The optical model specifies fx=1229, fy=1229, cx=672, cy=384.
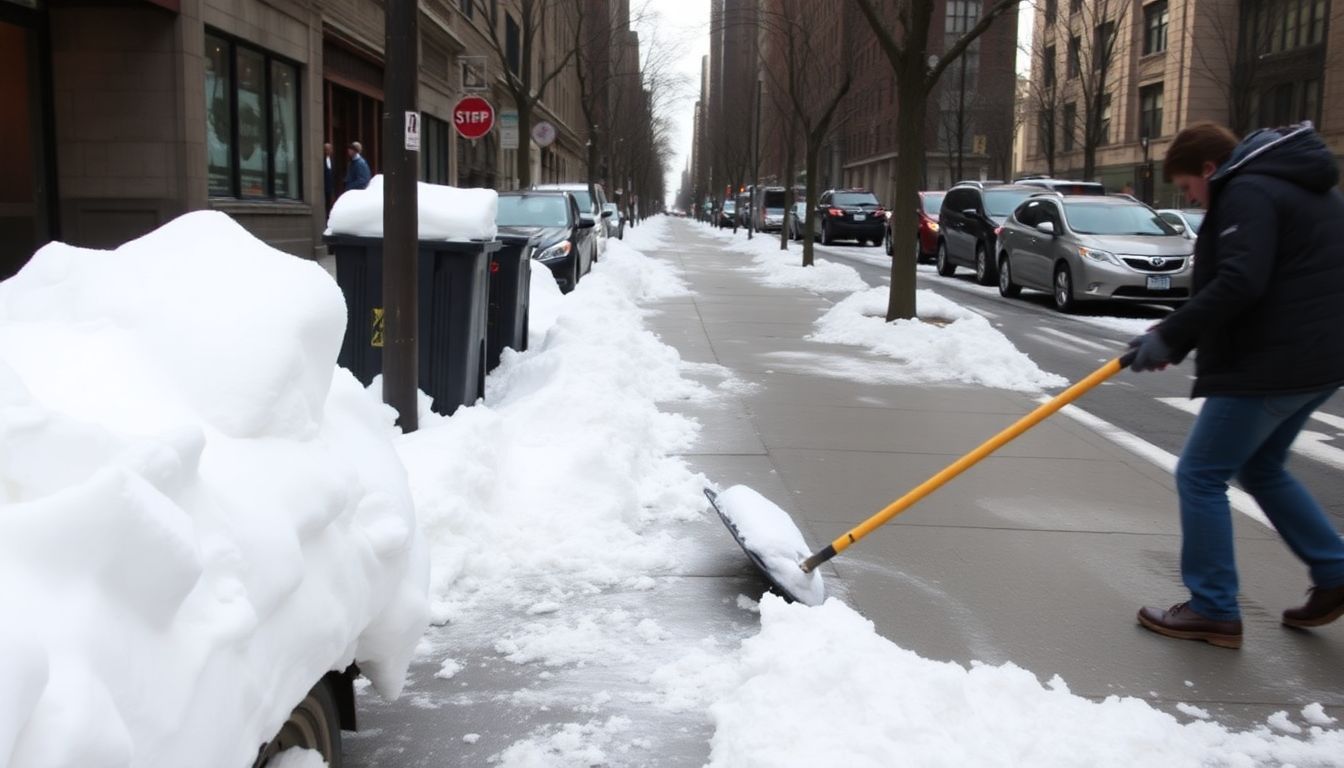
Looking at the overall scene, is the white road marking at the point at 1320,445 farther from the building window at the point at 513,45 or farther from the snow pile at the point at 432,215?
the building window at the point at 513,45

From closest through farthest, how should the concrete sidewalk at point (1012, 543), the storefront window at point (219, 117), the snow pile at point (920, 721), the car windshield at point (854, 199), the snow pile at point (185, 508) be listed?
the snow pile at point (185, 508), the snow pile at point (920, 721), the concrete sidewalk at point (1012, 543), the storefront window at point (219, 117), the car windshield at point (854, 199)

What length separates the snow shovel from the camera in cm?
436

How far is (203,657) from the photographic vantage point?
201 centimetres

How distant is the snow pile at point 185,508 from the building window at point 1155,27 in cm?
5240

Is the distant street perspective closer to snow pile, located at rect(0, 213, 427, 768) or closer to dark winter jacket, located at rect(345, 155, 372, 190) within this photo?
snow pile, located at rect(0, 213, 427, 768)

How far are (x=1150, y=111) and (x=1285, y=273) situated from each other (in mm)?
51624

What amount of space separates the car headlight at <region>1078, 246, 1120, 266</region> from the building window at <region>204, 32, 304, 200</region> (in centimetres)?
1156

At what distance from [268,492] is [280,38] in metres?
17.5

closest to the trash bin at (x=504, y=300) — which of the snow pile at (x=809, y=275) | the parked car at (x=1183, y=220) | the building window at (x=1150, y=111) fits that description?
the snow pile at (x=809, y=275)

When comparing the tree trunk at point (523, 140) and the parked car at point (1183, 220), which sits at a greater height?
the tree trunk at point (523, 140)

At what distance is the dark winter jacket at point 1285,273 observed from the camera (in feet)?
13.2

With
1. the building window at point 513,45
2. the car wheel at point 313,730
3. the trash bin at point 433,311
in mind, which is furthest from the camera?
the building window at point 513,45

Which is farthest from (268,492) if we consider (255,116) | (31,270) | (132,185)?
(255,116)

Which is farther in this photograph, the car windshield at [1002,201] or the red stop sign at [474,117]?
the car windshield at [1002,201]
